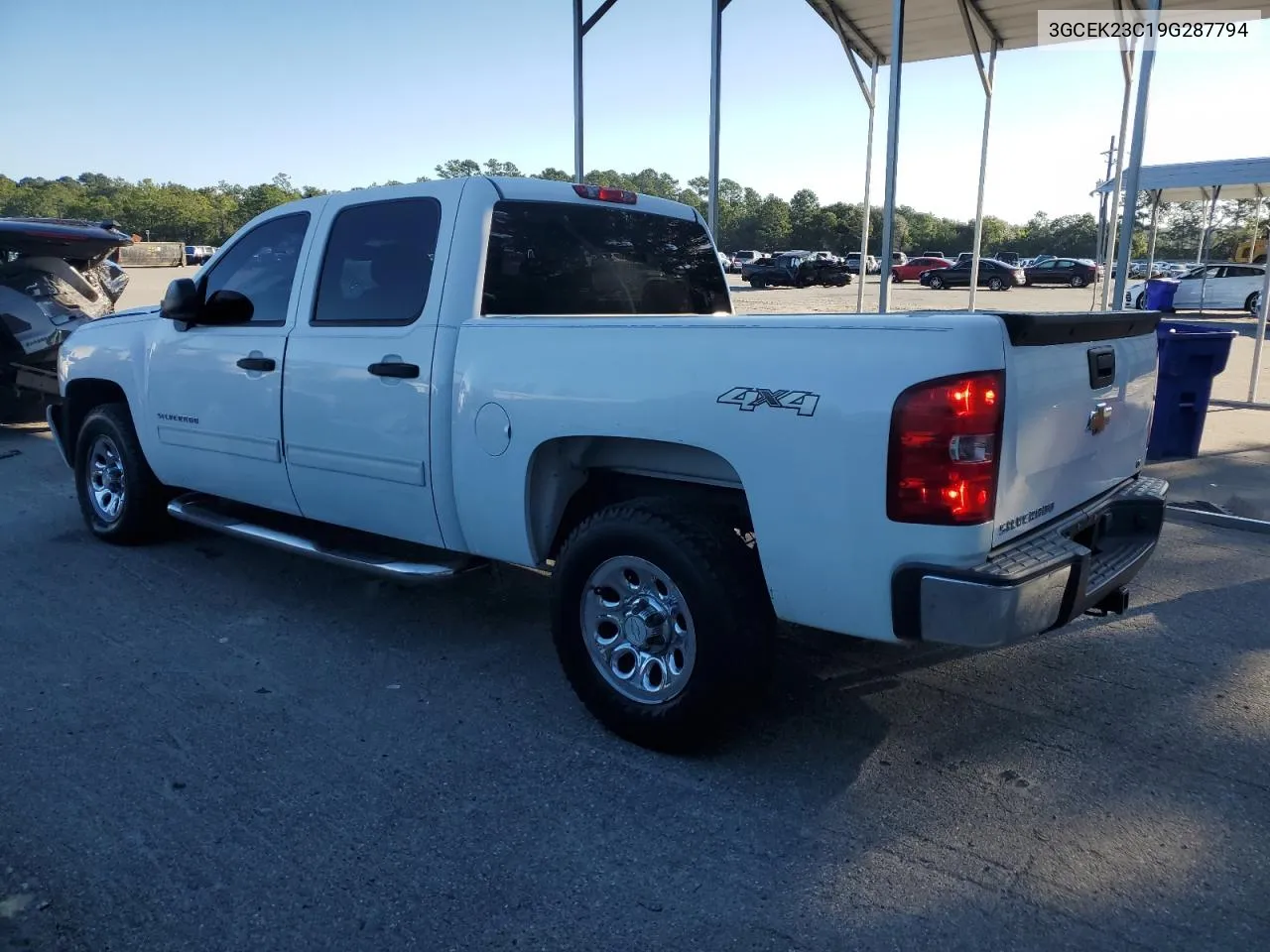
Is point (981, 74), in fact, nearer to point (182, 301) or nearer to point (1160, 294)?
point (182, 301)

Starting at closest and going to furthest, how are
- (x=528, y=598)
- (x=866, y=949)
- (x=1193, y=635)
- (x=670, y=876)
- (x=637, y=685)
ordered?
(x=866, y=949) → (x=670, y=876) → (x=637, y=685) → (x=1193, y=635) → (x=528, y=598)

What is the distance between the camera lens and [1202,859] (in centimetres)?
269

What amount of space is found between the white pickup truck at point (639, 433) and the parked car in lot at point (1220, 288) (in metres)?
27.2

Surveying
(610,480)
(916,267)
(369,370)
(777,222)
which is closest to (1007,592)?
(610,480)

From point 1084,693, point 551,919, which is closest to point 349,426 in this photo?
point 551,919

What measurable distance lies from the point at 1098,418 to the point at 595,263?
7.42 feet

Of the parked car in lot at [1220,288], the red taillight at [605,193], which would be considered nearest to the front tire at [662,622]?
the red taillight at [605,193]

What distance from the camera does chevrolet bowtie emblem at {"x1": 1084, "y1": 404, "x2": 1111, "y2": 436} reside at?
124 inches

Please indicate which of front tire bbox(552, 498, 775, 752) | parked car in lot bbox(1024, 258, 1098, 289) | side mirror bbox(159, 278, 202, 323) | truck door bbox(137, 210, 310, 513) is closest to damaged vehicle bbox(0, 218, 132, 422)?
truck door bbox(137, 210, 310, 513)

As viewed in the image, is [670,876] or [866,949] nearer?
[866,949]

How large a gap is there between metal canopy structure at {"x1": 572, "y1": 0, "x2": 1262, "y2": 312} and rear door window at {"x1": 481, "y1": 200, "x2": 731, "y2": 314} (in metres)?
2.89

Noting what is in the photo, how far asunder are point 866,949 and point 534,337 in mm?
2206

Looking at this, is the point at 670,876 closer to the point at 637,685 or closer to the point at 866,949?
the point at 866,949

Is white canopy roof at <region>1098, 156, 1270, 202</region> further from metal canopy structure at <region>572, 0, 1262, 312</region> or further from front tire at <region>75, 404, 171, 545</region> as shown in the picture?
front tire at <region>75, 404, 171, 545</region>
